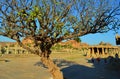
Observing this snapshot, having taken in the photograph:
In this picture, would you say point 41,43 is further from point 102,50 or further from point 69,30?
point 102,50

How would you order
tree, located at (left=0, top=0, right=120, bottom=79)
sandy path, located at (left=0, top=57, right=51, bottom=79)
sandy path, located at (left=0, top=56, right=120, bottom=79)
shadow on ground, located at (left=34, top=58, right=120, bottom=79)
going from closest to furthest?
tree, located at (left=0, top=0, right=120, bottom=79)
sandy path, located at (left=0, top=57, right=51, bottom=79)
sandy path, located at (left=0, top=56, right=120, bottom=79)
shadow on ground, located at (left=34, top=58, right=120, bottom=79)

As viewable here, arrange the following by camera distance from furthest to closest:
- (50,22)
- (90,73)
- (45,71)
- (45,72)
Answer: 1. (45,71)
2. (90,73)
3. (45,72)
4. (50,22)

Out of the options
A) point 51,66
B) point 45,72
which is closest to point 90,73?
point 45,72

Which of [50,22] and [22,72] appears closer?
[50,22]

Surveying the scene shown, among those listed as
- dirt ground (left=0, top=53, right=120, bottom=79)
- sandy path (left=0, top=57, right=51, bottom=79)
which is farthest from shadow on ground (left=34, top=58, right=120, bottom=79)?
sandy path (left=0, top=57, right=51, bottom=79)

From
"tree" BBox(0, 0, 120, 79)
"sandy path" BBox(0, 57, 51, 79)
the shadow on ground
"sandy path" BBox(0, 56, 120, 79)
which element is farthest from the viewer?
the shadow on ground

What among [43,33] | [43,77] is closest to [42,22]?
[43,33]

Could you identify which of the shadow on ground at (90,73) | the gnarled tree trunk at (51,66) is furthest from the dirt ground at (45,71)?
the gnarled tree trunk at (51,66)

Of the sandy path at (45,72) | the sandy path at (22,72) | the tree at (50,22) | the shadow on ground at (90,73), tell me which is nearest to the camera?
the tree at (50,22)

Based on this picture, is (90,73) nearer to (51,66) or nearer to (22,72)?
(22,72)

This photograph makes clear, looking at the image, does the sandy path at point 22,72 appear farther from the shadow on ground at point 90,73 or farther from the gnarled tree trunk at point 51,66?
the gnarled tree trunk at point 51,66

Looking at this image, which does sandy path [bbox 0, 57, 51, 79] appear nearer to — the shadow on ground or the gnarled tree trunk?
the shadow on ground

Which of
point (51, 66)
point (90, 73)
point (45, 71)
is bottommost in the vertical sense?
point (90, 73)

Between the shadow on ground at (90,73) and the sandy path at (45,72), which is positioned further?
the shadow on ground at (90,73)
